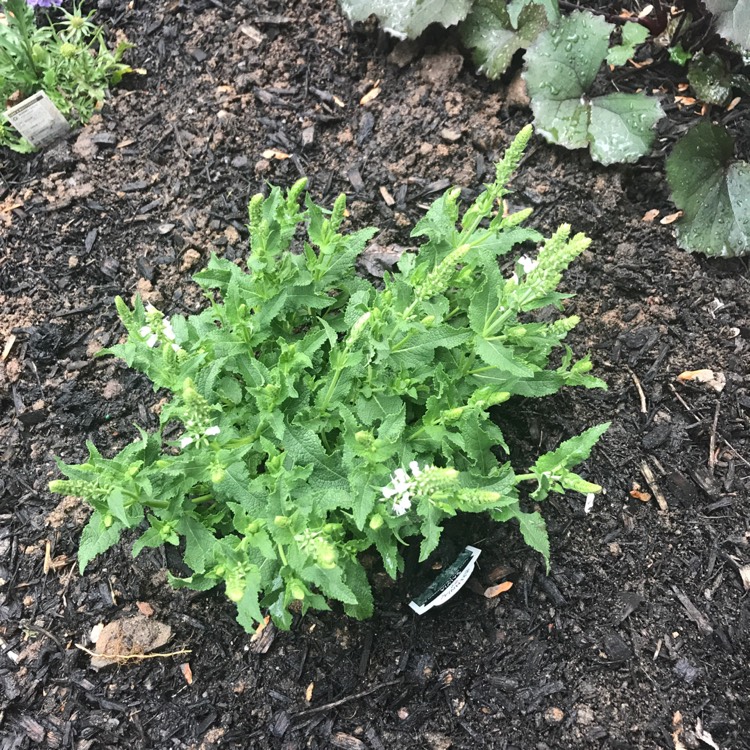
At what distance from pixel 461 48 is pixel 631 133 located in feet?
3.80

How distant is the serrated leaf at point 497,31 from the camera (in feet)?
11.9

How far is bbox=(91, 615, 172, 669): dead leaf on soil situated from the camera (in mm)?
2785

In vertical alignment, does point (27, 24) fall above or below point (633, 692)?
above

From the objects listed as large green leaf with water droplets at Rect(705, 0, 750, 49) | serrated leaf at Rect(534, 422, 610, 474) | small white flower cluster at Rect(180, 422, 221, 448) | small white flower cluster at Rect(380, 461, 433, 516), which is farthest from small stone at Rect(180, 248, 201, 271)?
large green leaf with water droplets at Rect(705, 0, 750, 49)

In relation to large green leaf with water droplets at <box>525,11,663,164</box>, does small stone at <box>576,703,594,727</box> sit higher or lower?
lower

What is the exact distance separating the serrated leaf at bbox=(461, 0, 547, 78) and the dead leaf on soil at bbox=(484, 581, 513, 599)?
2.80 metres

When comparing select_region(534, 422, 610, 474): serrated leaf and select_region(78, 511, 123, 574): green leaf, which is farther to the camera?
select_region(534, 422, 610, 474): serrated leaf

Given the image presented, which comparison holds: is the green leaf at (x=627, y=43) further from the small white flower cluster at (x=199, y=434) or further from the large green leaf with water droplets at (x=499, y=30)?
Result: the small white flower cluster at (x=199, y=434)

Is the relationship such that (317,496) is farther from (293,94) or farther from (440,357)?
(293,94)

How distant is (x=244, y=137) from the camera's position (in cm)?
374

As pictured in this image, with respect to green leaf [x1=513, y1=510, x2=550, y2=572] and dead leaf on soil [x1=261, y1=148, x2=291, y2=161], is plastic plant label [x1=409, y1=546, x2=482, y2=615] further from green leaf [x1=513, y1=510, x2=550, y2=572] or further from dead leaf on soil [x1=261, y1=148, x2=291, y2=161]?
dead leaf on soil [x1=261, y1=148, x2=291, y2=161]

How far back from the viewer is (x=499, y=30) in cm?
369

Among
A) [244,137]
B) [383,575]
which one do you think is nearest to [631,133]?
[244,137]

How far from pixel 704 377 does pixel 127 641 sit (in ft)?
9.95
